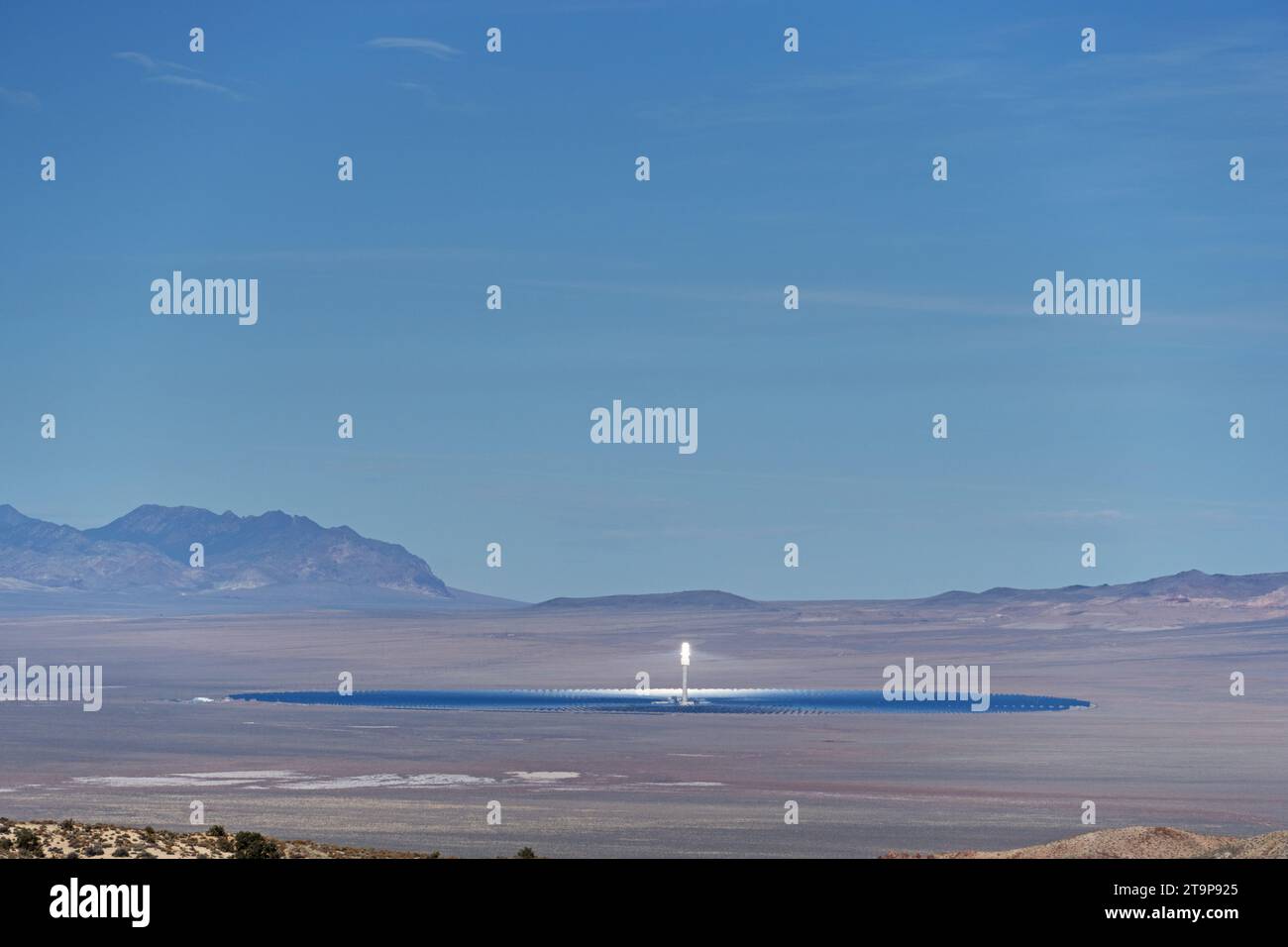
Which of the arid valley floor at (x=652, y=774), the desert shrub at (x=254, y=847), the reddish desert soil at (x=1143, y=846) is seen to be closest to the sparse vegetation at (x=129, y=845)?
the desert shrub at (x=254, y=847)

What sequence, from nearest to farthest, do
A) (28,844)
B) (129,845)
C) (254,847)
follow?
(28,844) < (129,845) < (254,847)

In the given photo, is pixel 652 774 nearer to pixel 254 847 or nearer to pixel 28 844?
pixel 254 847

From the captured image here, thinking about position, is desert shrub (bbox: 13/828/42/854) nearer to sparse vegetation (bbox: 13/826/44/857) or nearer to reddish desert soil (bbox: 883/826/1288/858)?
sparse vegetation (bbox: 13/826/44/857)

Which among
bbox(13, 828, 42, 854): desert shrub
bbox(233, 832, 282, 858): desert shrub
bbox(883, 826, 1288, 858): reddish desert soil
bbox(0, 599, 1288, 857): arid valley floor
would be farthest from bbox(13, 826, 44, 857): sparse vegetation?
bbox(0, 599, 1288, 857): arid valley floor

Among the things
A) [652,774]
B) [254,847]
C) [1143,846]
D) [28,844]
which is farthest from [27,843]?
[652,774]

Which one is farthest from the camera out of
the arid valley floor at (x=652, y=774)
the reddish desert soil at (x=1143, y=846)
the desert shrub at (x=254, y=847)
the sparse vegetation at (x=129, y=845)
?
the arid valley floor at (x=652, y=774)

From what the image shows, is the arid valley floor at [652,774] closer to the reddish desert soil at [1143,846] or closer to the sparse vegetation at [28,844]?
the reddish desert soil at [1143,846]
